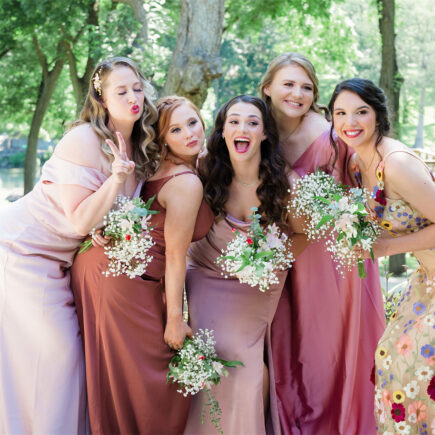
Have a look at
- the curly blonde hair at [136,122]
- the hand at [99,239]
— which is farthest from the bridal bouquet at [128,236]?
the curly blonde hair at [136,122]

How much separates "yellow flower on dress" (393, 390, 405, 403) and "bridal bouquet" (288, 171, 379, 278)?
79 cm

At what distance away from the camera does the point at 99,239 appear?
4188 millimetres

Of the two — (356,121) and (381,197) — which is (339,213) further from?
A: (356,121)

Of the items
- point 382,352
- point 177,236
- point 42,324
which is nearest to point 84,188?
point 177,236

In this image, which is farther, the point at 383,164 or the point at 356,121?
the point at 356,121

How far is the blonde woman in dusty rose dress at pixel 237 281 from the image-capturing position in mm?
4422

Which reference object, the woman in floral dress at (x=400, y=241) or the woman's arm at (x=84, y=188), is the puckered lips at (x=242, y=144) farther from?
the woman's arm at (x=84, y=188)

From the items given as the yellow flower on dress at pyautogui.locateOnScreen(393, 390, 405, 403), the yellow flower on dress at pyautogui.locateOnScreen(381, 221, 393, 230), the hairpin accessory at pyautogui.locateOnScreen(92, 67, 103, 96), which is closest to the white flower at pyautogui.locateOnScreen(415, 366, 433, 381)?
the yellow flower on dress at pyautogui.locateOnScreen(393, 390, 405, 403)

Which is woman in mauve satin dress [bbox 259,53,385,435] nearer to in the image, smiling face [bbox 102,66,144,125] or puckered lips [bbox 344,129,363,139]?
puckered lips [bbox 344,129,363,139]

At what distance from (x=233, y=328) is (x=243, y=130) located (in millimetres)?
1553

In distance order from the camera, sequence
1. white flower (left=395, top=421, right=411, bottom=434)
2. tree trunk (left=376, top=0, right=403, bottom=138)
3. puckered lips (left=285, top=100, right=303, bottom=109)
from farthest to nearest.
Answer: tree trunk (left=376, top=0, right=403, bottom=138), puckered lips (left=285, top=100, right=303, bottom=109), white flower (left=395, top=421, right=411, bottom=434)

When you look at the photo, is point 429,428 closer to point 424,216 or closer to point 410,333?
point 410,333

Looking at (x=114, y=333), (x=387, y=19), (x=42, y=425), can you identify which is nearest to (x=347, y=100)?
(x=114, y=333)

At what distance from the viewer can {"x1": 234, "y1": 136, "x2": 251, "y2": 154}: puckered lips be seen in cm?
456
